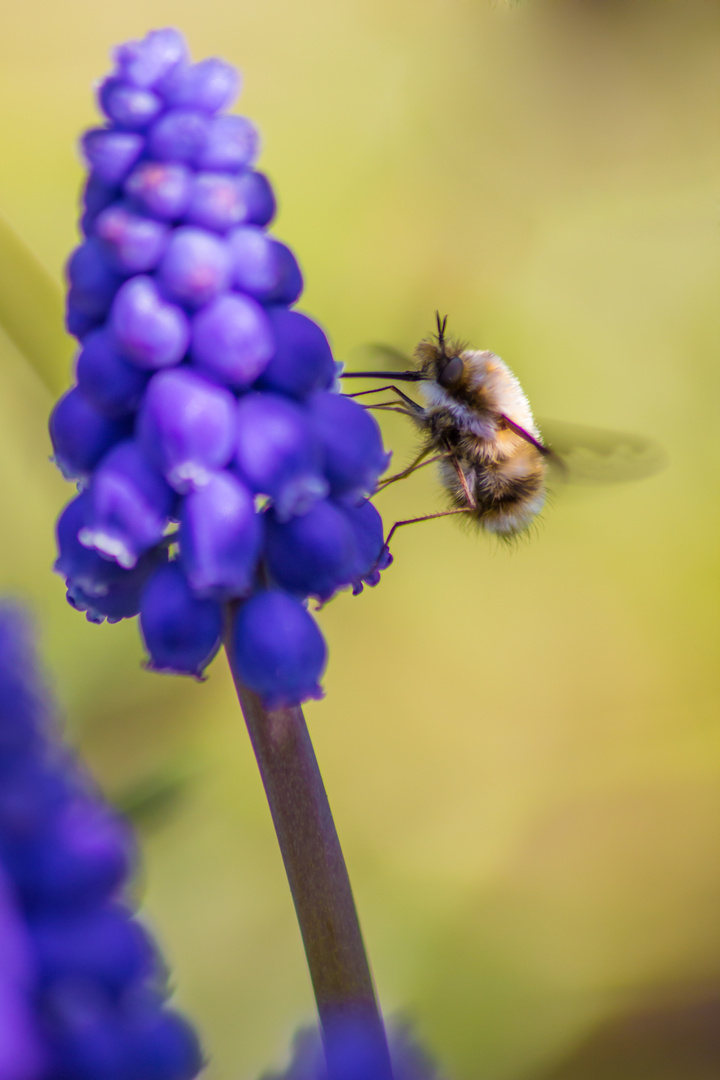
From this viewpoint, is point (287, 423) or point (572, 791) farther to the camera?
point (572, 791)

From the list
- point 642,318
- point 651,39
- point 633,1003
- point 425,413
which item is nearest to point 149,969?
point 425,413

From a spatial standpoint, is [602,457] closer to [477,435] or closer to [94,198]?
[477,435]

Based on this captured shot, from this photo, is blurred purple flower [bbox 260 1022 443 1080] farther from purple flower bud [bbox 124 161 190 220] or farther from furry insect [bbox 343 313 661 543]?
furry insect [bbox 343 313 661 543]

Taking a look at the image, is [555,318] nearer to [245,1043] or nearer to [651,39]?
[651,39]

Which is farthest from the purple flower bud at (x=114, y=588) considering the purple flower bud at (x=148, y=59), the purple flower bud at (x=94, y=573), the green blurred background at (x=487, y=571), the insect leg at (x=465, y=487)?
the green blurred background at (x=487, y=571)

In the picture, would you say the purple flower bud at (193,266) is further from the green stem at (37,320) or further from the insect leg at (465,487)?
the insect leg at (465,487)

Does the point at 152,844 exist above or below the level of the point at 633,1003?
above

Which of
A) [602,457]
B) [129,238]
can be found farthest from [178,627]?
[602,457]
